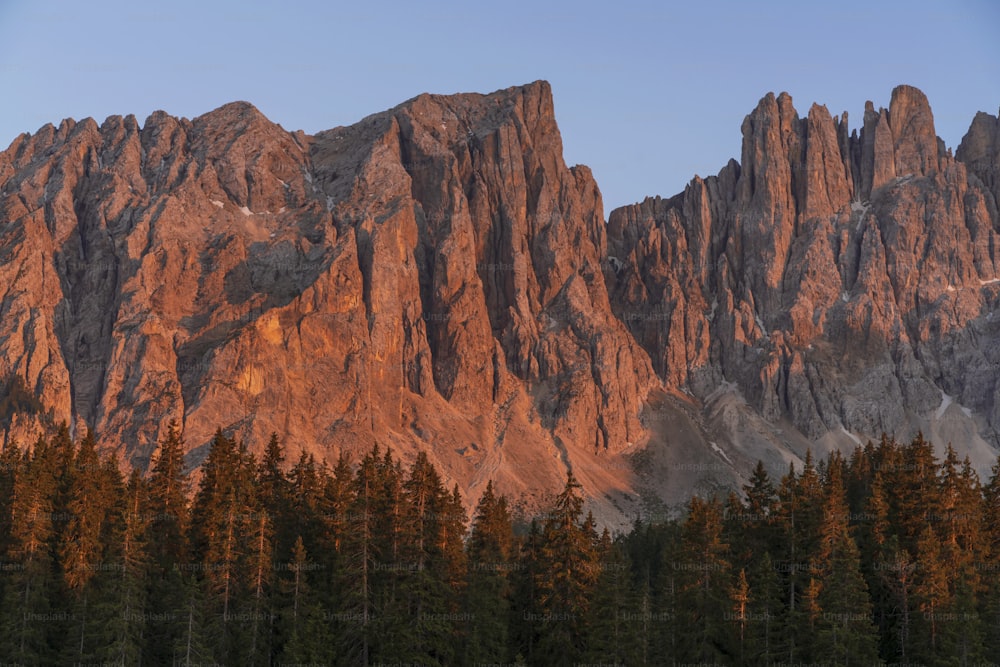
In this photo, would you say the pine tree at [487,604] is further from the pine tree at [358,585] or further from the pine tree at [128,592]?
the pine tree at [128,592]

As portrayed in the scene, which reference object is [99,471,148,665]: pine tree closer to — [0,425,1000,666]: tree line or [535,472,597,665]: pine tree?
[0,425,1000,666]: tree line

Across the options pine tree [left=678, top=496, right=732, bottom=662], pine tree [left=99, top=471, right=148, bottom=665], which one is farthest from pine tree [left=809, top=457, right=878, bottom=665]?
pine tree [left=99, top=471, right=148, bottom=665]

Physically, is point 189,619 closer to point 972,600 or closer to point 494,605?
point 494,605

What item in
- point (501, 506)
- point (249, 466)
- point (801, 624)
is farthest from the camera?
point (501, 506)

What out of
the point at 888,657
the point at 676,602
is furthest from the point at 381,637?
the point at 888,657

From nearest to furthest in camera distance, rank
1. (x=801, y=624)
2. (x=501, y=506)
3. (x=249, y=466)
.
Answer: (x=801, y=624)
(x=249, y=466)
(x=501, y=506)

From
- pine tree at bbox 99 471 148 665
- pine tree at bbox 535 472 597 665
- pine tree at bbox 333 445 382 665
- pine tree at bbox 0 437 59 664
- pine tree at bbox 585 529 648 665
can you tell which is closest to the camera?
pine tree at bbox 585 529 648 665

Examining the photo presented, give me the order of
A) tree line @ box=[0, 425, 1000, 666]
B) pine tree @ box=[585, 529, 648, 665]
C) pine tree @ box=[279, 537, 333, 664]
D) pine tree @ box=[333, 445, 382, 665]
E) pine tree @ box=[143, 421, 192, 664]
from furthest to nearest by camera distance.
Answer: pine tree @ box=[143, 421, 192, 664]
pine tree @ box=[333, 445, 382, 665]
tree line @ box=[0, 425, 1000, 666]
pine tree @ box=[279, 537, 333, 664]
pine tree @ box=[585, 529, 648, 665]

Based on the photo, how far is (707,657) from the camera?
7825 cm

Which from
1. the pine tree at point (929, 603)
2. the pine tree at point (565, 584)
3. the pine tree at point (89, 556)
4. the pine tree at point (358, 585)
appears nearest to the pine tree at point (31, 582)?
the pine tree at point (89, 556)

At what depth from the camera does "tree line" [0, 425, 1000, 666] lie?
256 feet

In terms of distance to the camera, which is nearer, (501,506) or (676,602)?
(676,602)

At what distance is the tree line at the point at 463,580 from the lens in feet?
256

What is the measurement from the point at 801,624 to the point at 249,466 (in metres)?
41.7
